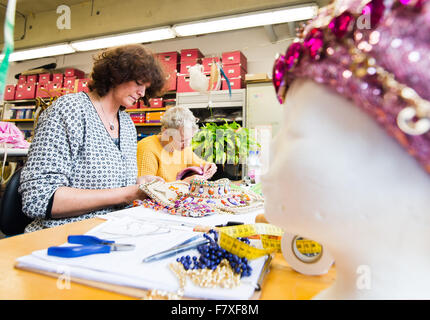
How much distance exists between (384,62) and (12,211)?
118 centimetres

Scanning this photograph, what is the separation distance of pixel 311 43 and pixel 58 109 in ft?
3.40

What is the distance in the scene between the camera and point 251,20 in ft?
10.7

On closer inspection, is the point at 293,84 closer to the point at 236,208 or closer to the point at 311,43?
the point at 311,43

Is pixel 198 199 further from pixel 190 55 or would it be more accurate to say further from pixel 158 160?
pixel 190 55

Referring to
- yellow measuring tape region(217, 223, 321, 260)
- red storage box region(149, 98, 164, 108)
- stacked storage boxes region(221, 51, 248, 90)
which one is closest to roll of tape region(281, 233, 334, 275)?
yellow measuring tape region(217, 223, 321, 260)

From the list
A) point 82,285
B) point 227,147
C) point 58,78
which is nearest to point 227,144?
point 227,147

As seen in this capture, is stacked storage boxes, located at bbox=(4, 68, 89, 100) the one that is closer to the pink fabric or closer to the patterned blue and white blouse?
the pink fabric

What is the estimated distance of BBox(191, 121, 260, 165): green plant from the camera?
7.45 ft

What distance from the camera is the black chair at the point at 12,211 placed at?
0.94m

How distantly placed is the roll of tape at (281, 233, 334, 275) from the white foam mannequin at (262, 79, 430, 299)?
0.41 feet

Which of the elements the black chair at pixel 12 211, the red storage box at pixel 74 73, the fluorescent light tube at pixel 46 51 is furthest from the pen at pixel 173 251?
the red storage box at pixel 74 73

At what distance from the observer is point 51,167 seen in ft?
3.06

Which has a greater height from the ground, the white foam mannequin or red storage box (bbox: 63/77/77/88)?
red storage box (bbox: 63/77/77/88)

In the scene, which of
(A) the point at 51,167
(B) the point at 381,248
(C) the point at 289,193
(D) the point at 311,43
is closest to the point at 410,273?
(B) the point at 381,248
